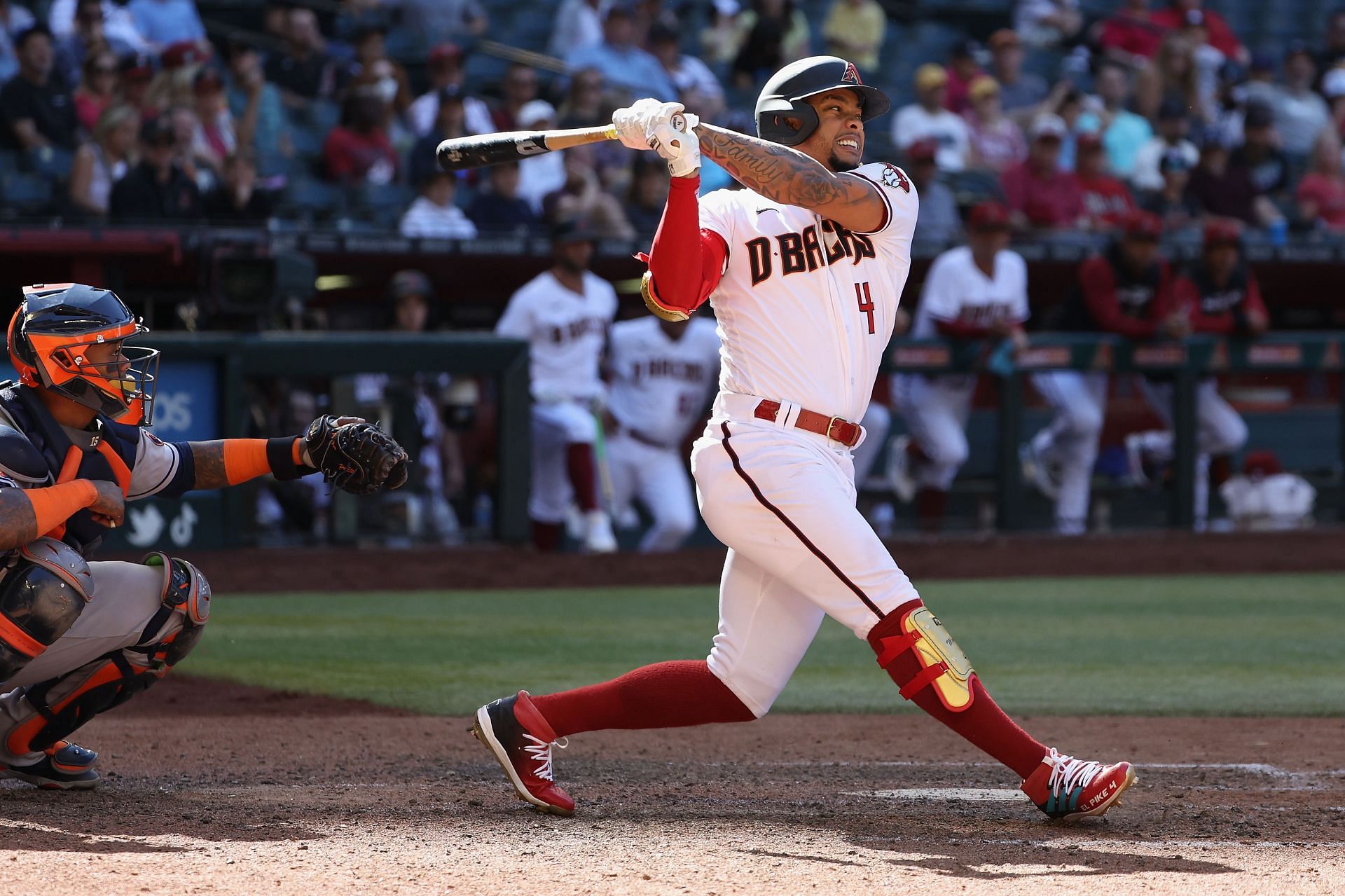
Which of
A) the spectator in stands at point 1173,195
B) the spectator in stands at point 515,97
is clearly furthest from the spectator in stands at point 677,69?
the spectator in stands at point 1173,195

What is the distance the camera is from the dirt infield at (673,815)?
3061 millimetres

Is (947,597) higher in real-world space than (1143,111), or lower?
lower

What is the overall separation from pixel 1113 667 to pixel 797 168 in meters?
3.25

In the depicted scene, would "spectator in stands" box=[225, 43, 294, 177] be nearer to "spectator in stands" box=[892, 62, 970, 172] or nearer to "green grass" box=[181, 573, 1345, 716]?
"green grass" box=[181, 573, 1345, 716]

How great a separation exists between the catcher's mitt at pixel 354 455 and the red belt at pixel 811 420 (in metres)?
0.82

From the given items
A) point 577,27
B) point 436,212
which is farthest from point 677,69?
point 436,212

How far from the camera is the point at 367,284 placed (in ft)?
32.8

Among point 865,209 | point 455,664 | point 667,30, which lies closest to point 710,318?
point 667,30

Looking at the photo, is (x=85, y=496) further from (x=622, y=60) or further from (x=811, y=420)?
(x=622, y=60)

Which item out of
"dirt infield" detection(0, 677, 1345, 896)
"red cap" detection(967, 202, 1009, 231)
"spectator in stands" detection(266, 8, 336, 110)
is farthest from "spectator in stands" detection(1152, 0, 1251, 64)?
"dirt infield" detection(0, 677, 1345, 896)

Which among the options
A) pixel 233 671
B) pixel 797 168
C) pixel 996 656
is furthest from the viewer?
pixel 996 656

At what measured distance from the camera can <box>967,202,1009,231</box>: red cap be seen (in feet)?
32.0

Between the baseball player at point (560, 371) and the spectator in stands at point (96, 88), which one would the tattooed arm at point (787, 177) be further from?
the spectator in stands at point (96, 88)

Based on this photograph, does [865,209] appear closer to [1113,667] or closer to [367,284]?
[1113,667]
